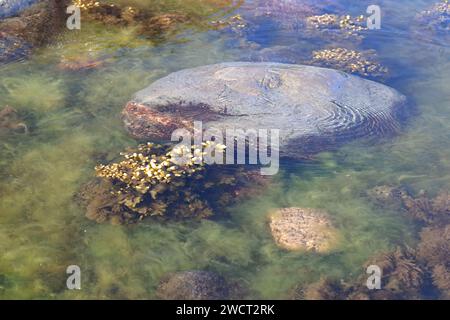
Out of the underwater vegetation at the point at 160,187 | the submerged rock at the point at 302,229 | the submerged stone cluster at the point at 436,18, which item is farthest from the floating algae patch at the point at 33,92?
the submerged stone cluster at the point at 436,18

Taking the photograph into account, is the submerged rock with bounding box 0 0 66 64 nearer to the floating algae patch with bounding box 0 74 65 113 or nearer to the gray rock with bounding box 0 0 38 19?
the gray rock with bounding box 0 0 38 19

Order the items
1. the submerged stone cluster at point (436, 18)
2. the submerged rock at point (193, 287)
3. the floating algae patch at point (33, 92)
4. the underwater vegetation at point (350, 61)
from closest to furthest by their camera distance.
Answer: the submerged rock at point (193, 287)
the floating algae patch at point (33, 92)
the underwater vegetation at point (350, 61)
the submerged stone cluster at point (436, 18)

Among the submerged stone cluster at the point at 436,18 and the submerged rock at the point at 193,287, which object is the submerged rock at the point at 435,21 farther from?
the submerged rock at the point at 193,287

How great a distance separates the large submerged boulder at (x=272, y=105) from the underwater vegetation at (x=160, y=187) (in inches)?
38.4

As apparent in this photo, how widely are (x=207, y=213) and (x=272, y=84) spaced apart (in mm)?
4133

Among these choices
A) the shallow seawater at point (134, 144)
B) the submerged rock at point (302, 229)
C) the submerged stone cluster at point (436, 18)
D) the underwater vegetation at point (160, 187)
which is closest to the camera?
the shallow seawater at point (134, 144)

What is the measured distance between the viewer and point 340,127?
10.8 metres

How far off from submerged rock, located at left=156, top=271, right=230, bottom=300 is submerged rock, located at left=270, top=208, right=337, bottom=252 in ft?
5.23

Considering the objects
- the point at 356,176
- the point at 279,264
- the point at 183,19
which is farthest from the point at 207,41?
the point at 279,264

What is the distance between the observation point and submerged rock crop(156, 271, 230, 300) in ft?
24.0

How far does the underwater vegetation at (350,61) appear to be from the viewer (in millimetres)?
13664

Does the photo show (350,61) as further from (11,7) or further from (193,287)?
(11,7)

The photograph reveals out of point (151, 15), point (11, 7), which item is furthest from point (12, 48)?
point (151, 15)

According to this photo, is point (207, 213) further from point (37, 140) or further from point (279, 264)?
point (37, 140)
